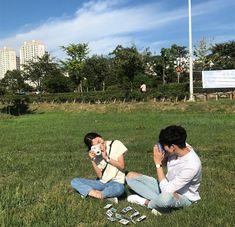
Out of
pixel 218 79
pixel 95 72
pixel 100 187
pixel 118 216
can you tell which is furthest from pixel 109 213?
pixel 95 72

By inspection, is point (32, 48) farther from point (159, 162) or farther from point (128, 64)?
point (159, 162)

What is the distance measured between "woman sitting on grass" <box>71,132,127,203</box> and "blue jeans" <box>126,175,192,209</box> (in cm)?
22

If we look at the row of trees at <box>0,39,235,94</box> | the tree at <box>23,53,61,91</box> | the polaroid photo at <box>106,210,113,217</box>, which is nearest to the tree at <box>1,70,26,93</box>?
the tree at <box>23,53,61,91</box>

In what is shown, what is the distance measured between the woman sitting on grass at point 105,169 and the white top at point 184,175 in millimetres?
902

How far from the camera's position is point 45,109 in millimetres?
39938

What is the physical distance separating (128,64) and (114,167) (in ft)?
144

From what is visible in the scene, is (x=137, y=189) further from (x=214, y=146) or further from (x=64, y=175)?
(x=214, y=146)

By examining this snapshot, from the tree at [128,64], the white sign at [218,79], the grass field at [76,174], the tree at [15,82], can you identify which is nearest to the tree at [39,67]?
the tree at [15,82]

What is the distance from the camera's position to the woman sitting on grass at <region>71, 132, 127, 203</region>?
677 centimetres

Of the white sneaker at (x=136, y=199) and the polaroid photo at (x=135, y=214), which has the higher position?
the white sneaker at (x=136, y=199)

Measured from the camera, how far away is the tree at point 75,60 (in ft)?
196

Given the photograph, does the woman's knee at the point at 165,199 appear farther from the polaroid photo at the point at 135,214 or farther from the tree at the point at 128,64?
the tree at the point at 128,64

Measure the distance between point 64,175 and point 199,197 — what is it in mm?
3343

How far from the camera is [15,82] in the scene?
95312mm
